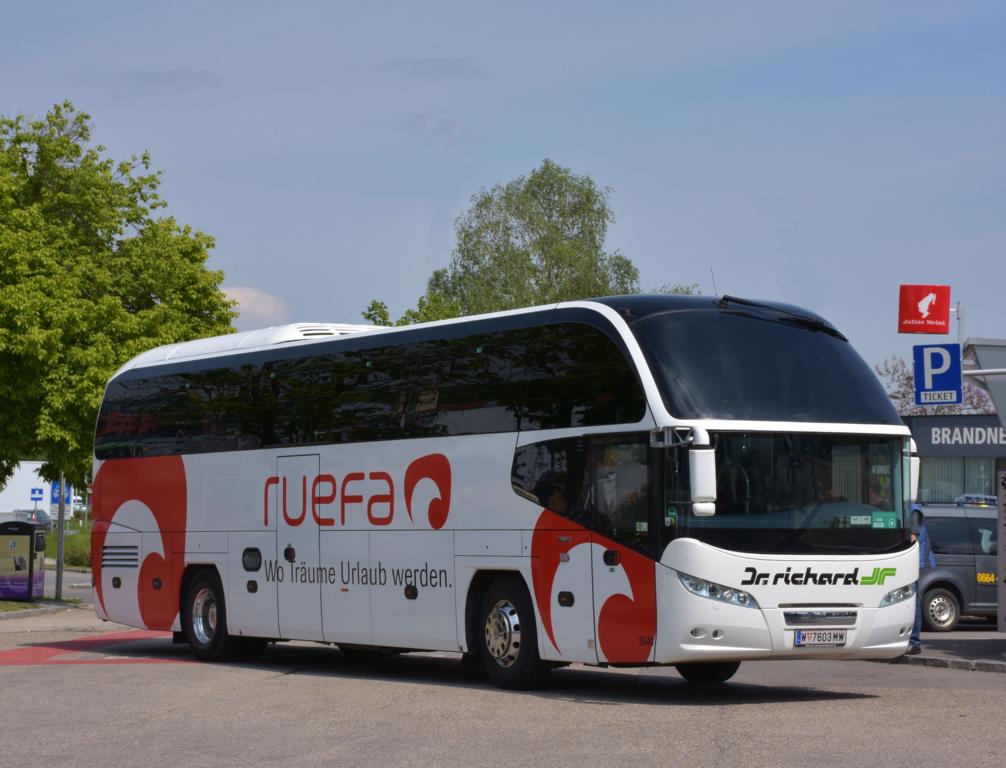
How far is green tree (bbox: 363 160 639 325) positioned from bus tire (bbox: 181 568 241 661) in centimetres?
5487

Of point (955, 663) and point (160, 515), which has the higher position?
point (160, 515)

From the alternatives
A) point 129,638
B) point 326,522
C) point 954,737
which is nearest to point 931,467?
point 129,638

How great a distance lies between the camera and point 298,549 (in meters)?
18.9

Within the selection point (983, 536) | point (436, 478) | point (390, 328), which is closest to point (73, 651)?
point (390, 328)

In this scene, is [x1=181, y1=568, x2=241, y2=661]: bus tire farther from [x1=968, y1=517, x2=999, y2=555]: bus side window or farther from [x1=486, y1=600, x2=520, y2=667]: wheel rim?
[x1=968, y1=517, x2=999, y2=555]: bus side window

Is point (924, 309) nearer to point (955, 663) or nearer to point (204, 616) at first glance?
point (955, 663)

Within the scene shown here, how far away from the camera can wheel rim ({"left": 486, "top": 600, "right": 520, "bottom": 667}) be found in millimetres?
15570

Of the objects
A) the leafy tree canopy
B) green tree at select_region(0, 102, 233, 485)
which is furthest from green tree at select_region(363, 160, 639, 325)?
green tree at select_region(0, 102, 233, 485)

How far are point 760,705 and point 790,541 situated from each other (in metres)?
1.42

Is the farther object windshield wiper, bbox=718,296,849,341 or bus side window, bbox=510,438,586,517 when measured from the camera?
windshield wiper, bbox=718,296,849,341

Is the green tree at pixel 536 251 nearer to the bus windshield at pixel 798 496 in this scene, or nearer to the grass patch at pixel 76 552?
the grass patch at pixel 76 552

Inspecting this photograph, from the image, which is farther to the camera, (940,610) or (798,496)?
(940,610)

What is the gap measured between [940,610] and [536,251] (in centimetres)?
5388

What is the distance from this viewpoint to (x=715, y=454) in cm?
1388
